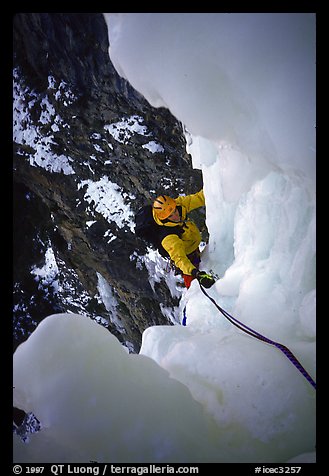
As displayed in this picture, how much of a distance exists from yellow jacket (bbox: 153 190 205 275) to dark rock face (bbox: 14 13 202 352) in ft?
4.77

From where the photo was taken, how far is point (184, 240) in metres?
3.65

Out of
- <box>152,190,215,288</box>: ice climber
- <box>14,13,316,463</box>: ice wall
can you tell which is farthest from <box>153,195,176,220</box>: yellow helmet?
<box>14,13,316,463</box>: ice wall

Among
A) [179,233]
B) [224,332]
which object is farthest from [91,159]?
[224,332]

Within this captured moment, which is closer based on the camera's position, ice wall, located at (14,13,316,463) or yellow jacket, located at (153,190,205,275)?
ice wall, located at (14,13,316,463)

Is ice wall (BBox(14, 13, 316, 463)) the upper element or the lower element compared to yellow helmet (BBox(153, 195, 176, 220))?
lower

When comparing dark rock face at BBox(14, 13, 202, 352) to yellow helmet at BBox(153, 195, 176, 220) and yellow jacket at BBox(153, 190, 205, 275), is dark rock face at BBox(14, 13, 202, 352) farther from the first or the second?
yellow helmet at BBox(153, 195, 176, 220)

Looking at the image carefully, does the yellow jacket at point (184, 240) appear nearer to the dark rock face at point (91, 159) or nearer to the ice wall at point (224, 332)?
the ice wall at point (224, 332)

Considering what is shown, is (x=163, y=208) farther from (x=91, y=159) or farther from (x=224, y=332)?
(x=91, y=159)

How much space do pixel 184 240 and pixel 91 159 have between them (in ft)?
9.81

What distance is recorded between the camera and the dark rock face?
5043 millimetres

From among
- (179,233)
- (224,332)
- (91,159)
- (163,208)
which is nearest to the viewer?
(224,332)

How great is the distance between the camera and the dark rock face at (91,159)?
199 inches

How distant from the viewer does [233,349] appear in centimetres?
190
